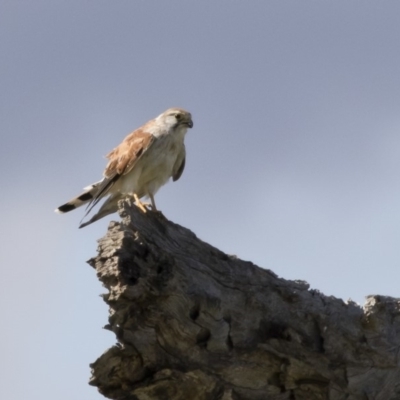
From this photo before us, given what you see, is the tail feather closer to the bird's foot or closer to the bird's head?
the bird's foot

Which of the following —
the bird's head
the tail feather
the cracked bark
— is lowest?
the cracked bark

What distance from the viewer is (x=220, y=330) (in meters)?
6.13

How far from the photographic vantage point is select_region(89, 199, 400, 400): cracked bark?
5.82 metres

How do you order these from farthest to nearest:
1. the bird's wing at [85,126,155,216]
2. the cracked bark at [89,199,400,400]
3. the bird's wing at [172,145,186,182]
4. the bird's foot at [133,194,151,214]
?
the bird's wing at [172,145,186,182], the bird's wing at [85,126,155,216], the bird's foot at [133,194,151,214], the cracked bark at [89,199,400,400]

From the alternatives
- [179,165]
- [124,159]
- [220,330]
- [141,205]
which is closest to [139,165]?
[124,159]

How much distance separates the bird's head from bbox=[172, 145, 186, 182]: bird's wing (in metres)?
0.25

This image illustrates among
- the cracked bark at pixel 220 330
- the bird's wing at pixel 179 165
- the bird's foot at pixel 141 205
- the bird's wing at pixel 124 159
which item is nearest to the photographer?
the cracked bark at pixel 220 330

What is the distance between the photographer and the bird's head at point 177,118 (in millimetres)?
9414

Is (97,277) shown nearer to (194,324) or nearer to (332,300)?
(194,324)

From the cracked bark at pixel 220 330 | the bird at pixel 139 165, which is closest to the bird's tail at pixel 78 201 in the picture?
the bird at pixel 139 165

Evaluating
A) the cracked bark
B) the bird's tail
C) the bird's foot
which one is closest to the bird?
the bird's tail

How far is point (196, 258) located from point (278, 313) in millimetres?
691

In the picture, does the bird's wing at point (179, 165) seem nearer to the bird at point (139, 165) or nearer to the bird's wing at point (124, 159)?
the bird at point (139, 165)

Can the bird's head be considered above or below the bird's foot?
above
